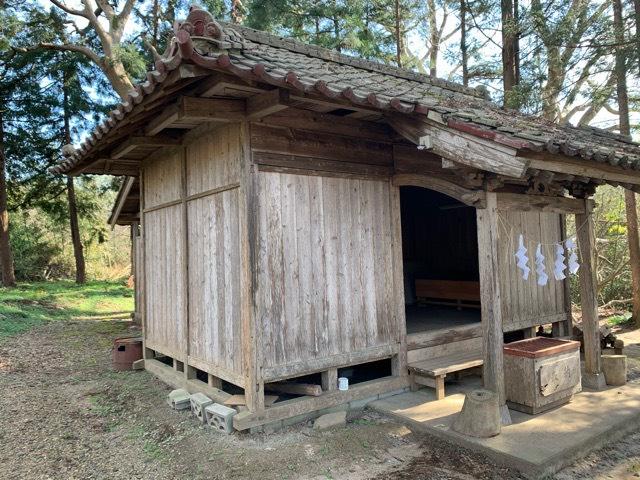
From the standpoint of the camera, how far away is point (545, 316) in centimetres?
691

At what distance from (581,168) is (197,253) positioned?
4163mm

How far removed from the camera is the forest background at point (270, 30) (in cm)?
988

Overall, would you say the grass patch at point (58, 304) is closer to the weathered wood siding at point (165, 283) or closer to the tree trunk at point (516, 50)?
the weathered wood siding at point (165, 283)

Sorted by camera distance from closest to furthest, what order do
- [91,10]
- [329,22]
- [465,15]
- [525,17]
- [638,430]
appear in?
[638,430]
[525,17]
[465,15]
[91,10]
[329,22]

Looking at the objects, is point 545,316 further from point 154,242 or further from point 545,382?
point 154,242

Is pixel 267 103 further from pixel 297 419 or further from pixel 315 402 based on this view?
pixel 297 419

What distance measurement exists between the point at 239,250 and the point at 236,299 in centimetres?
50

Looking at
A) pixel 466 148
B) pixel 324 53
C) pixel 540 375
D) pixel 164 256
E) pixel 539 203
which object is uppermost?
pixel 324 53

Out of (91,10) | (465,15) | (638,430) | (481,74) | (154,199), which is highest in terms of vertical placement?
(91,10)

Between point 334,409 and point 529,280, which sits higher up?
point 529,280

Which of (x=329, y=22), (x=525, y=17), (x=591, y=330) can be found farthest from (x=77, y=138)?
(x=591, y=330)

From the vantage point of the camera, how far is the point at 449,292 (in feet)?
29.6

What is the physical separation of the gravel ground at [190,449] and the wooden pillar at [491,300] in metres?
0.84

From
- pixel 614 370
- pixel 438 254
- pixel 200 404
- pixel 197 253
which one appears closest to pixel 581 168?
pixel 614 370
